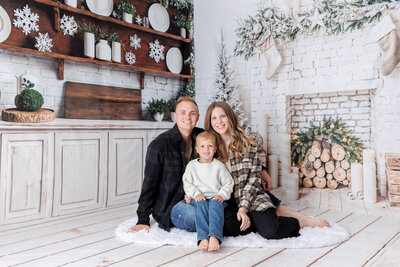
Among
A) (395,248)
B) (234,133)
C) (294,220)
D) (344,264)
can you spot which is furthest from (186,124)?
(395,248)

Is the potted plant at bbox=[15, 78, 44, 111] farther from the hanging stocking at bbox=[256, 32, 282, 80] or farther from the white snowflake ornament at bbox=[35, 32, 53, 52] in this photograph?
the hanging stocking at bbox=[256, 32, 282, 80]

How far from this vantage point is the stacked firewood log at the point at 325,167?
100 inches

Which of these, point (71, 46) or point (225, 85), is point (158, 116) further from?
point (71, 46)

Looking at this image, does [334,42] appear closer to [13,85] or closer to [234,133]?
[234,133]

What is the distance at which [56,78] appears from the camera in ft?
8.46

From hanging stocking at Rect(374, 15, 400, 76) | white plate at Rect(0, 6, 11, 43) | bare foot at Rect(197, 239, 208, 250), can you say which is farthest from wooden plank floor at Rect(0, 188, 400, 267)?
white plate at Rect(0, 6, 11, 43)

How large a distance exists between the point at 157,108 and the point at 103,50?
0.73 m

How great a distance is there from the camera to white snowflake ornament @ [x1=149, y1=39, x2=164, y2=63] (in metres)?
3.25

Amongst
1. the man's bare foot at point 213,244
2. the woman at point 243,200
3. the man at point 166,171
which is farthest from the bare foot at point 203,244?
the man at point 166,171

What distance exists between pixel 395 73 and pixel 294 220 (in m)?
1.29

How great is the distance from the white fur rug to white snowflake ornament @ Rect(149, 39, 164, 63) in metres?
1.79

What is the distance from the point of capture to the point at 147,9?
125 inches

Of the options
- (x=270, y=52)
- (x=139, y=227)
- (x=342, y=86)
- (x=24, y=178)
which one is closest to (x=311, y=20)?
(x=270, y=52)

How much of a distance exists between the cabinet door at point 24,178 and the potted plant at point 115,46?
0.93 metres
